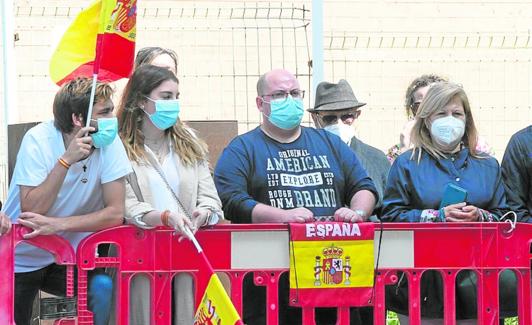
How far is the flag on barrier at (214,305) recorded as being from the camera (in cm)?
472

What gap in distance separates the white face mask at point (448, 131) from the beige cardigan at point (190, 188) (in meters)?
1.24

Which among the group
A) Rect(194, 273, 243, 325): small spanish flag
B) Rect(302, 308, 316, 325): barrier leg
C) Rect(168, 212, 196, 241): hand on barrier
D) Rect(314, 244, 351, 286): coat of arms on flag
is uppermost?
Rect(168, 212, 196, 241): hand on barrier

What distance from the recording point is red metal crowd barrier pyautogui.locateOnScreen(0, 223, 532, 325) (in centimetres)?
509

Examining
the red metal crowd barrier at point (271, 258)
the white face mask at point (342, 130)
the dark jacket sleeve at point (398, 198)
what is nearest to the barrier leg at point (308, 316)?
the red metal crowd barrier at point (271, 258)

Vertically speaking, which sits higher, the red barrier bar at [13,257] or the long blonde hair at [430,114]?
the long blonde hair at [430,114]

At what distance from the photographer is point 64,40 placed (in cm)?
645

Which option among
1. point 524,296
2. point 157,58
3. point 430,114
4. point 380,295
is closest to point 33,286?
point 380,295

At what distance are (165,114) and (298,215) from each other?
958 mm

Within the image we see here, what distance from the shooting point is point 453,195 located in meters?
5.52

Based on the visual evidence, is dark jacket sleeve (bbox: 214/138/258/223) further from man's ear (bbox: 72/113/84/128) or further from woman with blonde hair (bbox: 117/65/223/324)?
man's ear (bbox: 72/113/84/128)

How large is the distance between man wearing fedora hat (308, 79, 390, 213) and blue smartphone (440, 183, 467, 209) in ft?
4.64

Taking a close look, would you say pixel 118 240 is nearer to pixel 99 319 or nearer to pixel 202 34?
pixel 99 319

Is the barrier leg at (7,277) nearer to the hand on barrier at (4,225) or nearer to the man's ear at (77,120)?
the hand on barrier at (4,225)

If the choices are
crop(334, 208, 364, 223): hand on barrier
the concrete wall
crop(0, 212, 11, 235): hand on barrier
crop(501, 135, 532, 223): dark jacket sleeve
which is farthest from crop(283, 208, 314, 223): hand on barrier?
the concrete wall
